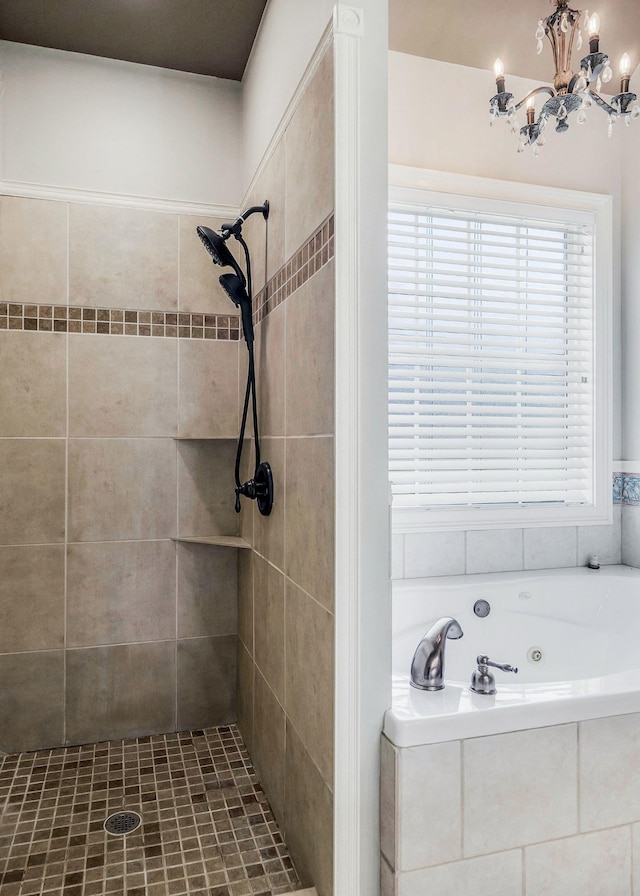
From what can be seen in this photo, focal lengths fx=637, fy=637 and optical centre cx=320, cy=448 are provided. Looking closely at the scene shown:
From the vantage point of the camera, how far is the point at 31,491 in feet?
7.58

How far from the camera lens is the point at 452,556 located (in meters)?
2.65

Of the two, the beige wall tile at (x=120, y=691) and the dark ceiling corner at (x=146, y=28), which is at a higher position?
the dark ceiling corner at (x=146, y=28)

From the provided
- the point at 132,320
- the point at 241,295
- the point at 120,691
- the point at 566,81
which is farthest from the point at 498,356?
the point at 120,691

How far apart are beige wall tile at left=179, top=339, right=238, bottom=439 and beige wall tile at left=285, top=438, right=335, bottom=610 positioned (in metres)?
0.75

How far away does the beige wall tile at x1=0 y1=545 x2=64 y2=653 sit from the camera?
7.53 ft

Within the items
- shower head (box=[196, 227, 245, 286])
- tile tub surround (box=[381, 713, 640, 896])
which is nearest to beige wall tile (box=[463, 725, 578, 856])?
tile tub surround (box=[381, 713, 640, 896])

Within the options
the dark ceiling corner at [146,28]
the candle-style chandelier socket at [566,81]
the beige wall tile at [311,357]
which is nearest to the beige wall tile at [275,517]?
the beige wall tile at [311,357]

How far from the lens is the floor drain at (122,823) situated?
1821 mm

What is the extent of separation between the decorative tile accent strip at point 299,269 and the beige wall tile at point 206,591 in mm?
950

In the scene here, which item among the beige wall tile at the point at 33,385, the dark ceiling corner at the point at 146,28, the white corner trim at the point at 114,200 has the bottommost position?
the beige wall tile at the point at 33,385

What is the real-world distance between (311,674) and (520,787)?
0.52 m

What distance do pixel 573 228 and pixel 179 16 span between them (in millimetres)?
1827

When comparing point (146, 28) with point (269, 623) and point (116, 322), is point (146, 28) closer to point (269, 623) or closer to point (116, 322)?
point (116, 322)

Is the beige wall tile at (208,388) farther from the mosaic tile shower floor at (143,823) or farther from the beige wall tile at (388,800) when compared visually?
the beige wall tile at (388,800)
